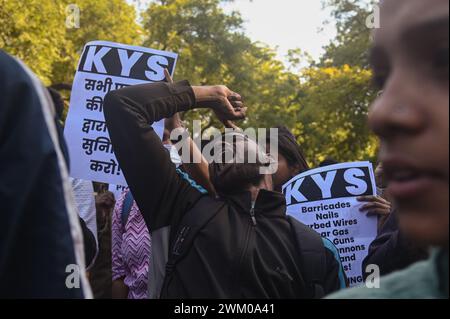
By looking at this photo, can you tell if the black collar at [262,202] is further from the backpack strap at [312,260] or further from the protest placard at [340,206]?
the protest placard at [340,206]

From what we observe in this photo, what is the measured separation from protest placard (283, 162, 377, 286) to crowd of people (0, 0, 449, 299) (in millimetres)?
133

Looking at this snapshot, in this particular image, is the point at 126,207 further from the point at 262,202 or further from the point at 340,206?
the point at 262,202

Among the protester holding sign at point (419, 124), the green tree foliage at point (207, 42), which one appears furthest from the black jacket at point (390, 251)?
the green tree foliage at point (207, 42)

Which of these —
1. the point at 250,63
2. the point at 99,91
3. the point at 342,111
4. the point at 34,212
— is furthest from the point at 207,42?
the point at 34,212

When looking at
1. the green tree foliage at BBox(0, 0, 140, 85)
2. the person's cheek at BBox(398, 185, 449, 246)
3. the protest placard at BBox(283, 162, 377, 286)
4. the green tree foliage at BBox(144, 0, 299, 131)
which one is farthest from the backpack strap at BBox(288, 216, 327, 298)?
the green tree foliage at BBox(144, 0, 299, 131)

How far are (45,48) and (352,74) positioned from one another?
37.1ft

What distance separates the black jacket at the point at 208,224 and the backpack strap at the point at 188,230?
0.02m

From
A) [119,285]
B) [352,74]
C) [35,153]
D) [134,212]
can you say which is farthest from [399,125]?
[352,74]

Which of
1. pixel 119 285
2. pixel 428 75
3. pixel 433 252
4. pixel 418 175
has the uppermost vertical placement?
pixel 428 75

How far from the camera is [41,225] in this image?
1305 mm

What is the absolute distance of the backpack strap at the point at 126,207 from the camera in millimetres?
4426

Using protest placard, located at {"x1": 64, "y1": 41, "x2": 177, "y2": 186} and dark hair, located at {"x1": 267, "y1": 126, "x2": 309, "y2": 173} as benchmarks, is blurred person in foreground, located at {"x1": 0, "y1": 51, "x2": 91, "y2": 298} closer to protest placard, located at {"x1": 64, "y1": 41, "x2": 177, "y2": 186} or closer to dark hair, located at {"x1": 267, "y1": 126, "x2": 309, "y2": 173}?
Answer: protest placard, located at {"x1": 64, "y1": 41, "x2": 177, "y2": 186}

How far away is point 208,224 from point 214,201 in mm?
182
